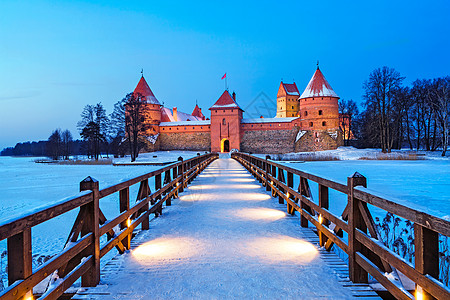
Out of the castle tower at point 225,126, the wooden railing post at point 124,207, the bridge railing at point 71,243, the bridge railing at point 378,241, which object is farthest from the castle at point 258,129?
the wooden railing post at point 124,207

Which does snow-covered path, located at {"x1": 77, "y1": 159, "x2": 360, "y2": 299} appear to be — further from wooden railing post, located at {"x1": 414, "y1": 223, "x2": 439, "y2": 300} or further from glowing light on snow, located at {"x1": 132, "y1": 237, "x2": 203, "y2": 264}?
wooden railing post, located at {"x1": 414, "y1": 223, "x2": 439, "y2": 300}

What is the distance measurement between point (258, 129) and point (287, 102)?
23.7 metres

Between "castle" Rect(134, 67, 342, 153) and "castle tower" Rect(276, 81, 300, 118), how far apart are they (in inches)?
814

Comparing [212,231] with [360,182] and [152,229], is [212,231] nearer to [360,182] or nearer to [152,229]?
[152,229]

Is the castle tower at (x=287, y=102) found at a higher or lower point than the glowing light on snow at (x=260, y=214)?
higher

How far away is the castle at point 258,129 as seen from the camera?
43125 millimetres

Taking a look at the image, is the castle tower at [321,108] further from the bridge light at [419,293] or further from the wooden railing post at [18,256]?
the wooden railing post at [18,256]

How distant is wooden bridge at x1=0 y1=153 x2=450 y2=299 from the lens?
1.79 metres

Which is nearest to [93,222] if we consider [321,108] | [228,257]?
[228,257]

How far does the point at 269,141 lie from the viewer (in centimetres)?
4559

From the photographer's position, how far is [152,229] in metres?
4.91

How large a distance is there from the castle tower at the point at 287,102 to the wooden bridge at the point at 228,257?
6401 centimetres

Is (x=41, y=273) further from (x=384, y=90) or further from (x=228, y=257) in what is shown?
(x=384, y=90)

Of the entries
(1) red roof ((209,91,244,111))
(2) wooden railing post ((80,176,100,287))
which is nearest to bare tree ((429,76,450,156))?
(1) red roof ((209,91,244,111))
